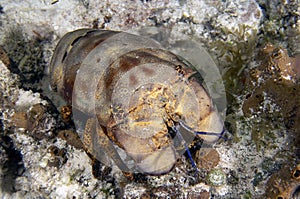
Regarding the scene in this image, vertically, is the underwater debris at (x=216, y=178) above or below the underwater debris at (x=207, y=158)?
below

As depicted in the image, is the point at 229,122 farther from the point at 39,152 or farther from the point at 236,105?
the point at 39,152

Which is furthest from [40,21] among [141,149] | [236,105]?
[236,105]

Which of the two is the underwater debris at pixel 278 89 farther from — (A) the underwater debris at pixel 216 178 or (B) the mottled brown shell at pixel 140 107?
(A) the underwater debris at pixel 216 178

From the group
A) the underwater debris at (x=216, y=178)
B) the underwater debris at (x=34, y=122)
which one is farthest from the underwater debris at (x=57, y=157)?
the underwater debris at (x=216, y=178)

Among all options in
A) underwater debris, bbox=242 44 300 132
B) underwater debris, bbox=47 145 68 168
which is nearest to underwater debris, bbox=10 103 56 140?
underwater debris, bbox=47 145 68 168

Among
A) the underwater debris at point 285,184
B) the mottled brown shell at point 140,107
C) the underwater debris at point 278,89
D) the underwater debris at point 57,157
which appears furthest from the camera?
the underwater debris at point 57,157
